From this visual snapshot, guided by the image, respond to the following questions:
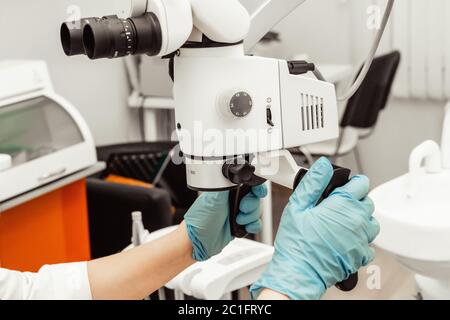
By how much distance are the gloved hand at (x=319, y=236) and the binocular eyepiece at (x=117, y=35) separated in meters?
0.30

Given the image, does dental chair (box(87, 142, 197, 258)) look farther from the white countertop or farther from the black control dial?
the black control dial

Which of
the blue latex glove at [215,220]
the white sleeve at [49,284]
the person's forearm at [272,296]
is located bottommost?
the white sleeve at [49,284]

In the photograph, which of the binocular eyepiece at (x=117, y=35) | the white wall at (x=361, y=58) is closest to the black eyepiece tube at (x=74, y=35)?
the binocular eyepiece at (x=117, y=35)

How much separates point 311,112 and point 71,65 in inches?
→ 69.3

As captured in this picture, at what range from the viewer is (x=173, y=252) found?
1.14 m

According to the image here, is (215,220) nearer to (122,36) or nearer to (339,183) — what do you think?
(339,183)

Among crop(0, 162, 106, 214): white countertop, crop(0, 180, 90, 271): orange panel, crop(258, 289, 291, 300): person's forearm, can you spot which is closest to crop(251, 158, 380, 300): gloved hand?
crop(258, 289, 291, 300): person's forearm

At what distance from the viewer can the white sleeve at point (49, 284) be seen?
1044 millimetres

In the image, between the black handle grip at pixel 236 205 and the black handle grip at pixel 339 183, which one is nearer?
the black handle grip at pixel 339 183

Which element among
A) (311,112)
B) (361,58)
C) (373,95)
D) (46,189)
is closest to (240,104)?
(311,112)

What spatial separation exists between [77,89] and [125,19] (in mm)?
1802

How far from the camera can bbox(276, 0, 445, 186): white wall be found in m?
2.77

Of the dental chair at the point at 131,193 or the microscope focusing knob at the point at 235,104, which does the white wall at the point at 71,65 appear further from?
the microscope focusing knob at the point at 235,104
